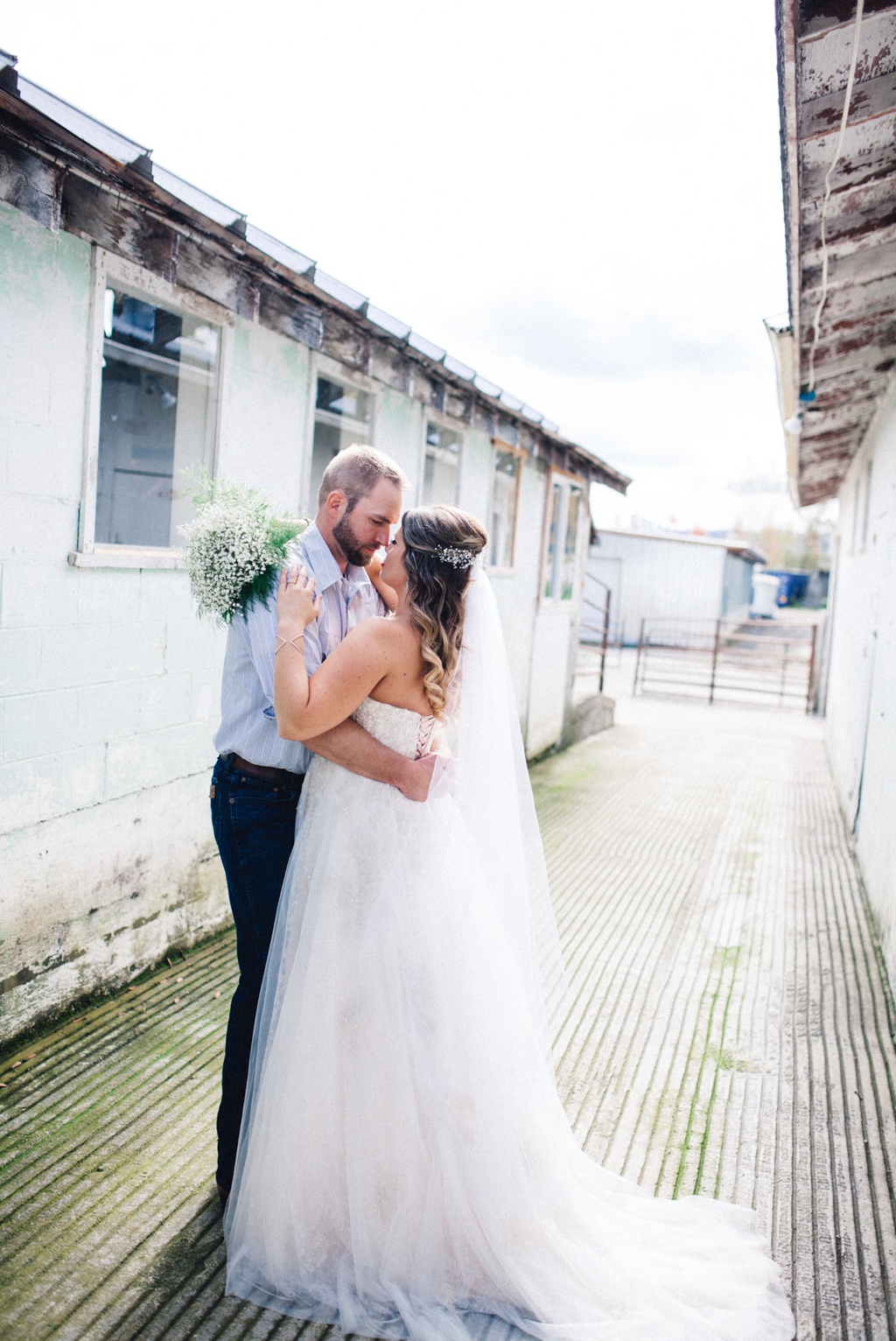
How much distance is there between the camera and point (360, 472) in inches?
97.9

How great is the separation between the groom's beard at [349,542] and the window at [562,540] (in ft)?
25.5

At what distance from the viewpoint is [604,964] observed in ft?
15.5

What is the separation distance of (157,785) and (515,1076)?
2.45m

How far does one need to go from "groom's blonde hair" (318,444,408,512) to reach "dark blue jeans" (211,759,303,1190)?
2.65ft

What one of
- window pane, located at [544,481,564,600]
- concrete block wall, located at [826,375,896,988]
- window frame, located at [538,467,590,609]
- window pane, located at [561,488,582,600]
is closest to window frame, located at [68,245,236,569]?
concrete block wall, located at [826,375,896,988]

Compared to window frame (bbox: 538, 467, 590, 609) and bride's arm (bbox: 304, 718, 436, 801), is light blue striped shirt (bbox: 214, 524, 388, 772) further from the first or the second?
window frame (bbox: 538, 467, 590, 609)

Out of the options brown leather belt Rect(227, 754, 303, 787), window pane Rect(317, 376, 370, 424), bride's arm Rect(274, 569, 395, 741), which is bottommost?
brown leather belt Rect(227, 754, 303, 787)

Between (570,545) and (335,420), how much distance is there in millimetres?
5997

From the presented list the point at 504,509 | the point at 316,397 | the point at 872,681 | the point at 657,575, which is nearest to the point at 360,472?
the point at 316,397

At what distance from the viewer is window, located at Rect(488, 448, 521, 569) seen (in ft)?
29.0

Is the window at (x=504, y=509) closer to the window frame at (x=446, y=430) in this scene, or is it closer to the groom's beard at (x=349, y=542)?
the window frame at (x=446, y=430)

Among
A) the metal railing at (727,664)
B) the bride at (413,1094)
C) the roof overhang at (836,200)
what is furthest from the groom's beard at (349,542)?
the metal railing at (727,664)

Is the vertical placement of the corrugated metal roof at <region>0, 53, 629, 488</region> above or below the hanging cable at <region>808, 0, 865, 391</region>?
below

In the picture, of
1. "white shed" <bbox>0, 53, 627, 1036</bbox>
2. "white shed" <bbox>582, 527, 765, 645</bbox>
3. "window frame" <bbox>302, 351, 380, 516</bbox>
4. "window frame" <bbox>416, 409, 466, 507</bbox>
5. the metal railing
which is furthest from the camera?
"white shed" <bbox>582, 527, 765, 645</bbox>
